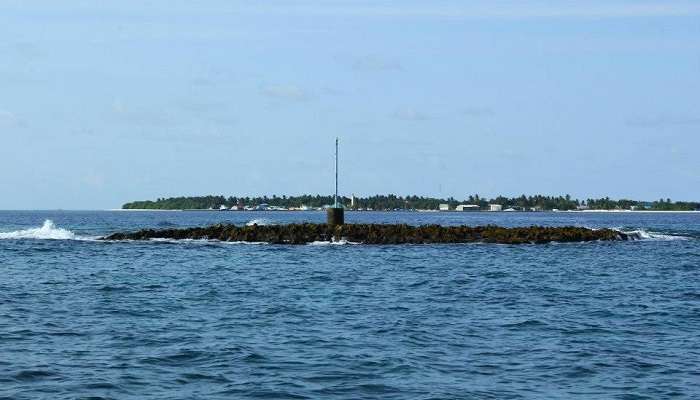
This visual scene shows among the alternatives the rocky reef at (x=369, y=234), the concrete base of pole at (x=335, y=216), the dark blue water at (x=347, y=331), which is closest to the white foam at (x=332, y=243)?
the rocky reef at (x=369, y=234)

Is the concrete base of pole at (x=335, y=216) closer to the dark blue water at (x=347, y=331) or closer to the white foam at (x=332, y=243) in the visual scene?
the white foam at (x=332, y=243)

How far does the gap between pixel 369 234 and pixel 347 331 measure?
4553cm

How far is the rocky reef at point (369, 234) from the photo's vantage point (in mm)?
69000

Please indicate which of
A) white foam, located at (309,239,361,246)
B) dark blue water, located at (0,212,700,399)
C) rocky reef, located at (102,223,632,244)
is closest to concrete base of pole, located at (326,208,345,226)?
rocky reef, located at (102,223,632,244)

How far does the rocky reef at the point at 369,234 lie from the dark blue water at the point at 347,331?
21.3 metres

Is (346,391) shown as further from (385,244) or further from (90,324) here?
(385,244)

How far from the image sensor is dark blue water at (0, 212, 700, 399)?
17.3 m

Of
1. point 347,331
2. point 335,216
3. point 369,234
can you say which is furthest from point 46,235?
point 347,331

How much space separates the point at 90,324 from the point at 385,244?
4394 centimetres

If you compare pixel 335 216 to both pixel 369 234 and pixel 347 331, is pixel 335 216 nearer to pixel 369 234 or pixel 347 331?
pixel 369 234

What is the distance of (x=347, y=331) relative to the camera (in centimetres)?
2362

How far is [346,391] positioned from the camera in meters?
16.7

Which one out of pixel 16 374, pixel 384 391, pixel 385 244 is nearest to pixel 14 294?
pixel 16 374

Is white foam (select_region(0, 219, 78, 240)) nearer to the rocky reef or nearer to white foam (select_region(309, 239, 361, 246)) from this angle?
the rocky reef
